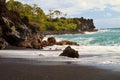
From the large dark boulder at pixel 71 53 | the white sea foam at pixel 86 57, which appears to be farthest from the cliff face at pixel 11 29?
the large dark boulder at pixel 71 53

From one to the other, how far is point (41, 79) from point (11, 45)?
23.1 m

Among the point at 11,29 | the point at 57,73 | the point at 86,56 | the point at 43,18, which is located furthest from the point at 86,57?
the point at 43,18

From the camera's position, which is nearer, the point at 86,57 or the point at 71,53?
the point at 71,53

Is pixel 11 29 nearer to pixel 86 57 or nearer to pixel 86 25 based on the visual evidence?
pixel 86 57

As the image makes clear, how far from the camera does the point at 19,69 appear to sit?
16203mm

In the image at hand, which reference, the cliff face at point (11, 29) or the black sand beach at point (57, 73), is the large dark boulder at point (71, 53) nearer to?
the black sand beach at point (57, 73)

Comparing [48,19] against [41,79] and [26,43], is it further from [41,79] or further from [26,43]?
[41,79]

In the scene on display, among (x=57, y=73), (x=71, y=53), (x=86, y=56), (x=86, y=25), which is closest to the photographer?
(x=57, y=73)

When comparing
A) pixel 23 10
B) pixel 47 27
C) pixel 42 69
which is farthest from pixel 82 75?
pixel 47 27

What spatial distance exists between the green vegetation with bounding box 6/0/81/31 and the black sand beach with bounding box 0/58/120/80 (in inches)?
3091

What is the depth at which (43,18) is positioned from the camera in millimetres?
124688

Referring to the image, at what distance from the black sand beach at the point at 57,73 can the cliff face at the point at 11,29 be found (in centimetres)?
1881

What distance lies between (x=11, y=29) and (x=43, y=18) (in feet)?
289

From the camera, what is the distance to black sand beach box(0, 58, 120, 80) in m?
13.8
